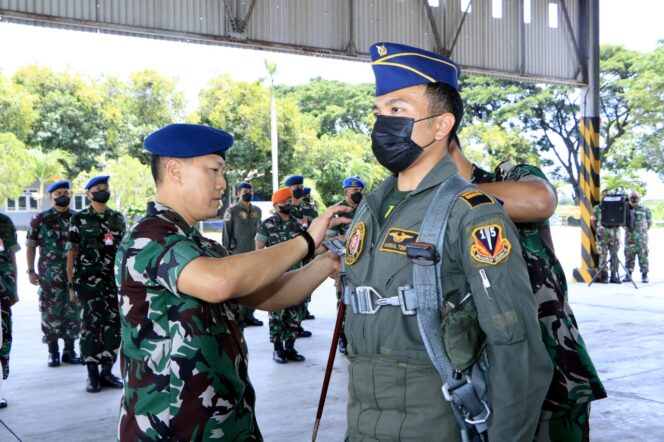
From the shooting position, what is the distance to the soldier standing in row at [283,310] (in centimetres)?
687

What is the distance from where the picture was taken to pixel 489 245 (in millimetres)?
1562

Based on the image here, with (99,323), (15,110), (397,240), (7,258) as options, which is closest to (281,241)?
(99,323)

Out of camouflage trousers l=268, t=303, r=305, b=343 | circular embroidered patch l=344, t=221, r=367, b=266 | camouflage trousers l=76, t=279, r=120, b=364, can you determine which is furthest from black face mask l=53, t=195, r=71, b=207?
circular embroidered patch l=344, t=221, r=367, b=266

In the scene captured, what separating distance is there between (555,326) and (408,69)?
3.06ft

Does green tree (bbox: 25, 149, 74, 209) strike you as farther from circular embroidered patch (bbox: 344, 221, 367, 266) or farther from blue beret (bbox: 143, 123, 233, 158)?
circular embroidered patch (bbox: 344, 221, 367, 266)

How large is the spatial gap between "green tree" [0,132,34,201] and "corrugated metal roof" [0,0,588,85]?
2435 centimetres

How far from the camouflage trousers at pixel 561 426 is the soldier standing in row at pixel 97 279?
4550 millimetres

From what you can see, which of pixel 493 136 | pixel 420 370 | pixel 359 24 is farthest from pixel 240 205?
pixel 493 136

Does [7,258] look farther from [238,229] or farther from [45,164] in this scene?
[45,164]

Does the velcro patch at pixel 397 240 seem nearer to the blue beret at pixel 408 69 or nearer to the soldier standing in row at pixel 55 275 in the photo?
the blue beret at pixel 408 69

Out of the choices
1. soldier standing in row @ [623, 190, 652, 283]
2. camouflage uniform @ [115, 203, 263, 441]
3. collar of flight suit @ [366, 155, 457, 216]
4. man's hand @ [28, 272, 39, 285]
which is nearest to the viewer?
collar of flight suit @ [366, 155, 457, 216]

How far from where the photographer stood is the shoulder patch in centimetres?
163

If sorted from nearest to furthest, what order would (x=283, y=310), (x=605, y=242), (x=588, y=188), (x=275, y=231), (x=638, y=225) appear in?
(x=283, y=310), (x=275, y=231), (x=588, y=188), (x=605, y=242), (x=638, y=225)

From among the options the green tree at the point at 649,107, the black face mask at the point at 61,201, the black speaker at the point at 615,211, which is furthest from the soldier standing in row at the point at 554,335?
the green tree at the point at 649,107
